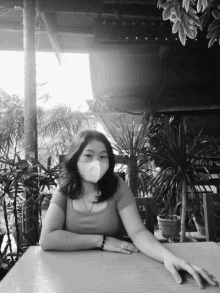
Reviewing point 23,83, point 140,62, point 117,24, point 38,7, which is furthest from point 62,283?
point 140,62

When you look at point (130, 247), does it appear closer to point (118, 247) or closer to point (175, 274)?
point (118, 247)

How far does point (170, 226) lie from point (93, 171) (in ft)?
5.81

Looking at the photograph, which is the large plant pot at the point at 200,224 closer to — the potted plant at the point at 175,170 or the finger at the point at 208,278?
the potted plant at the point at 175,170

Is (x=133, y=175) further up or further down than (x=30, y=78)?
further down

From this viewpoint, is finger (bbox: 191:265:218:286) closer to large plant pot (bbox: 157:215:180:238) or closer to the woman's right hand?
the woman's right hand

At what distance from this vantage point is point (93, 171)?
1.24 metres

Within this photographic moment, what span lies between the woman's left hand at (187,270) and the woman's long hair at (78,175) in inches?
20.1

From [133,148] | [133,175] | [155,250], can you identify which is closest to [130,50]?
[133,148]

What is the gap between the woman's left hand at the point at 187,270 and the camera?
71 centimetres

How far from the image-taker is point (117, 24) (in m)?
3.13

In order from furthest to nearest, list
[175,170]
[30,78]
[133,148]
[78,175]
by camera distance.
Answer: [133,148], [175,170], [30,78], [78,175]

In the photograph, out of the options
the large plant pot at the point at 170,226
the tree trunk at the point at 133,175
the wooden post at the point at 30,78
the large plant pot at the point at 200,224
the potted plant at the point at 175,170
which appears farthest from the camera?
the large plant pot at the point at 200,224

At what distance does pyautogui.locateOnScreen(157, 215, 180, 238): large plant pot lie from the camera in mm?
2658

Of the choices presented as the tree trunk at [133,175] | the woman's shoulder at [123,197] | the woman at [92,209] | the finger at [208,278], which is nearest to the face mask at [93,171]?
the woman at [92,209]
